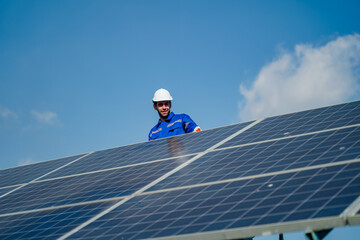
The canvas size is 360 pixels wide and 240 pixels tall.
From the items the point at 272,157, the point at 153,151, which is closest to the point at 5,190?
the point at 153,151

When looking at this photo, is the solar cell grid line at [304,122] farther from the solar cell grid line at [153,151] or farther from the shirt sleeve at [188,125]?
the shirt sleeve at [188,125]

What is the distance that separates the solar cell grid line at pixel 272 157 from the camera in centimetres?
748

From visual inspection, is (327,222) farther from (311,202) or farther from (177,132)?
(177,132)

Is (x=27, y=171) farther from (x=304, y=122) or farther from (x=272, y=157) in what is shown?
(x=272, y=157)

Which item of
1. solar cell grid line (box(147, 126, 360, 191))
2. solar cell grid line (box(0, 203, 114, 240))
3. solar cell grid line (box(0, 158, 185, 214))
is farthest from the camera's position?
solar cell grid line (box(0, 158, 185, 214))

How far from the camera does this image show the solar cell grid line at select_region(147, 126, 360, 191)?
7479mm

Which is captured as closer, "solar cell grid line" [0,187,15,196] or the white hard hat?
"solar cell grid line" [0,187,15,196]

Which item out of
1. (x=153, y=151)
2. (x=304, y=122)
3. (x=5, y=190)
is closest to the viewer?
(x=304, y=122)

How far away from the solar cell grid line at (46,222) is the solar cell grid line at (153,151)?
2319 millimetres

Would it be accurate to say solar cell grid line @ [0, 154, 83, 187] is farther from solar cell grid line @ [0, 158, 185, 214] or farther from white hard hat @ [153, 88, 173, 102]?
white hard hat @ [153, 88, 173, 102]

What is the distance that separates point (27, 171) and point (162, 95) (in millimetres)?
3950

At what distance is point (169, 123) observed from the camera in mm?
13727

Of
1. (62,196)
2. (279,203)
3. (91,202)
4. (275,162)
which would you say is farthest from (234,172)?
(62,196)

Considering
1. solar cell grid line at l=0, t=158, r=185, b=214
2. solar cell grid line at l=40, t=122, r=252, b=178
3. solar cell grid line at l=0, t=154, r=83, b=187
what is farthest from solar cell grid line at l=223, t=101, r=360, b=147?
solar cell grid line at l=0, t=154, r=83, b=187
